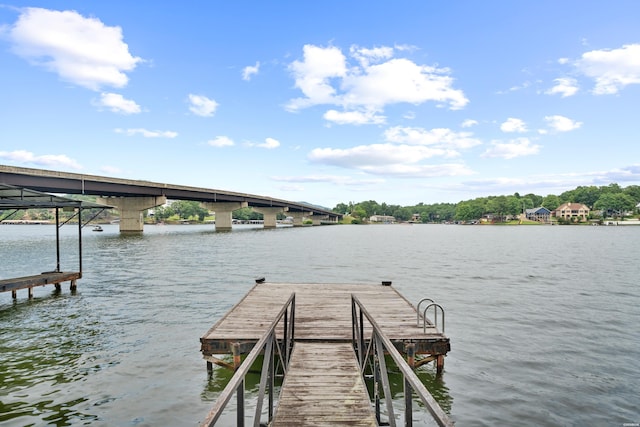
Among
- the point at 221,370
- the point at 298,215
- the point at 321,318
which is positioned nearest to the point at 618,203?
the point at 298,215

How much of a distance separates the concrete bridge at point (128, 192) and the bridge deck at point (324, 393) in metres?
54.1

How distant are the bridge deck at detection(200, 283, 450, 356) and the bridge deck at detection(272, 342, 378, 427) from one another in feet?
5.62

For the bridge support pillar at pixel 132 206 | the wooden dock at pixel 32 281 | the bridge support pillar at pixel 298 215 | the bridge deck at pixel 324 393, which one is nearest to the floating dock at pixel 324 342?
the bridge deck at pixel 324 393

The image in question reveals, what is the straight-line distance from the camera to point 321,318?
40.9 ft

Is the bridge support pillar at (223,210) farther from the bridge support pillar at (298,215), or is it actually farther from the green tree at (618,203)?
the green tree at (618,203)

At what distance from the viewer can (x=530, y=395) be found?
966 cm

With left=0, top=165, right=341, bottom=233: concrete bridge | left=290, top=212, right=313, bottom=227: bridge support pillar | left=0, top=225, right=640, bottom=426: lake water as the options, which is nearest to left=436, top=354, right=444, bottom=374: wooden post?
left=0, top=225, right=640, bottom=426: lake water

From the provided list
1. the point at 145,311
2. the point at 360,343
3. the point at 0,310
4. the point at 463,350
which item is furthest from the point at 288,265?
the point at 360,343

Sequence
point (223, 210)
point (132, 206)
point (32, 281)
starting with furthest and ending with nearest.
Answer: point (223, 210)
point (132, 206)
point (32, 281)

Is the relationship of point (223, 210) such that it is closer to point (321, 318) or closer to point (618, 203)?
point (321, 318)

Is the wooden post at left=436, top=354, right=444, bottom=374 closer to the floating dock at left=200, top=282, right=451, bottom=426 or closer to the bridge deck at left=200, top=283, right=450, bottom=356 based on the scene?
the floating dock at left=200, top=282, right=451, bottom=426

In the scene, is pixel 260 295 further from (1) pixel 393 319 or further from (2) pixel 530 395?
(2) pixel 530 395

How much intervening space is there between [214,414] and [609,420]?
9.55 meters

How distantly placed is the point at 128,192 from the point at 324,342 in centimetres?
7132
